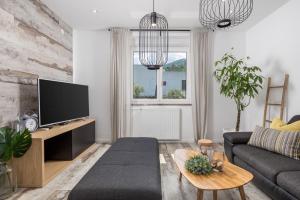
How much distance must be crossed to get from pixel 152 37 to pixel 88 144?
7.51 feet

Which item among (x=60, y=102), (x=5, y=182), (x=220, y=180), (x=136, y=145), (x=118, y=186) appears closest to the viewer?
(x=118, y=186)

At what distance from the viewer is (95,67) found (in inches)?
193

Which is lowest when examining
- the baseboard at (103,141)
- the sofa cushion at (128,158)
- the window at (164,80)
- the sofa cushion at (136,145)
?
the baseboard at (103,141)

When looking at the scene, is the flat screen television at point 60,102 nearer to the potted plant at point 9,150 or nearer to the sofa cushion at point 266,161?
the potted plant at point 9,150

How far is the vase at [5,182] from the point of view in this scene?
2400mm

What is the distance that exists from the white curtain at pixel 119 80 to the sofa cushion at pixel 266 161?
2.50m

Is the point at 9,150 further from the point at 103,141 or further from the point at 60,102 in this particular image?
the point at 103,141

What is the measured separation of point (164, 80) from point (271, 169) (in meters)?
3.22

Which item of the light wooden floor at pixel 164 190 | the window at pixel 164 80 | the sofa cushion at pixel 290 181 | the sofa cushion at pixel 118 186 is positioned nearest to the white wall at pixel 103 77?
the window at pixel 164 80

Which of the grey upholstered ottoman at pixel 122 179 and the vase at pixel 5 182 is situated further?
the vase at pixel 5 182

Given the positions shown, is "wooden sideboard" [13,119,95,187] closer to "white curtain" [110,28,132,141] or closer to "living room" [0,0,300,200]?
"living room" [0,0,300,200]

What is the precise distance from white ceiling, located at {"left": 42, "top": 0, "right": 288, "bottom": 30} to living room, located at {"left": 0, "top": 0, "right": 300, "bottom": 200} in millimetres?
20

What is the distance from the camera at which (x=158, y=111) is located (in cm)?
484

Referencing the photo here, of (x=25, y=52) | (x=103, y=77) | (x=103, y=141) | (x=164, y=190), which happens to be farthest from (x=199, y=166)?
(x=103, y=77)
